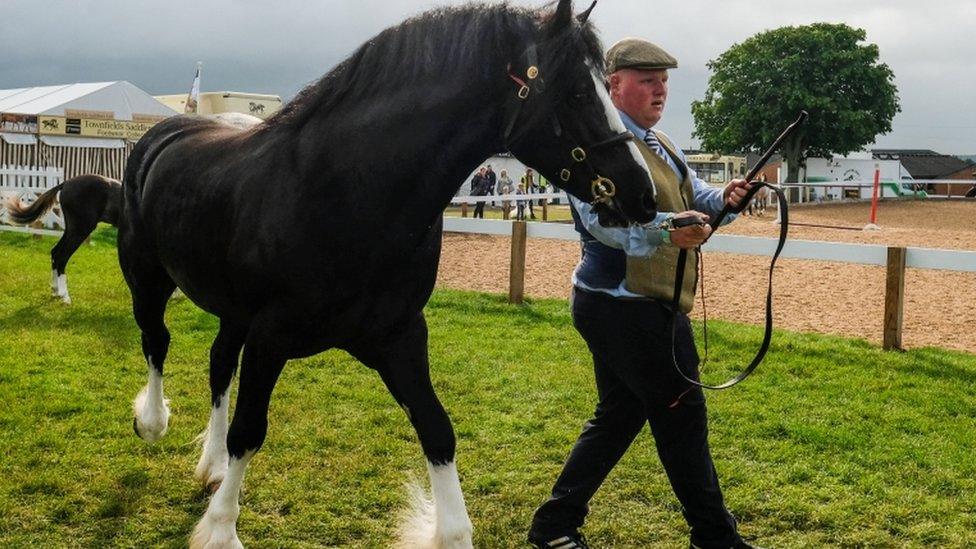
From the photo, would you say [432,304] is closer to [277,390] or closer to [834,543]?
[277,390]

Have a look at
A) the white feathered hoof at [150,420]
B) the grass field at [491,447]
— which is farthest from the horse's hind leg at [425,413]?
the white feathered hoof at [150,420]

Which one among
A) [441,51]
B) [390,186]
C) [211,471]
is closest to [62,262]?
[211,471]

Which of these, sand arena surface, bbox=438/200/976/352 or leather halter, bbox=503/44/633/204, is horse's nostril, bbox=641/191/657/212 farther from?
sand arena surface, bbox=438/200/976/352

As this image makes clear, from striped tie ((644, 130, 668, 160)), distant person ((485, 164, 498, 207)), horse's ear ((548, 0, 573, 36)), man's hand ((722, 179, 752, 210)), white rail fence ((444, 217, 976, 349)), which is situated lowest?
white rail fence ((444, 217, 976, 349))

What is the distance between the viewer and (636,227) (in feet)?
8.83

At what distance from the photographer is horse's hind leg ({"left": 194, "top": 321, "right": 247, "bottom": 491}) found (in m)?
4.09

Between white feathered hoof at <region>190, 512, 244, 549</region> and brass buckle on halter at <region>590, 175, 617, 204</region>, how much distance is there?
6.46ft

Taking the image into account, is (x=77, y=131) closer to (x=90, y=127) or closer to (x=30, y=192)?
(x=90, y=127)

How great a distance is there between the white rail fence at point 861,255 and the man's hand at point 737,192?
452cm

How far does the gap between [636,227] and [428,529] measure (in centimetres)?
143

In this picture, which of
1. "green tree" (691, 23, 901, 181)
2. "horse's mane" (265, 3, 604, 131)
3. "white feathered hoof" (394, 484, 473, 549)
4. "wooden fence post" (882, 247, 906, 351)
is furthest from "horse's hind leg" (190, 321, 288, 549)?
"green tree" (691, 23, 901, 181)

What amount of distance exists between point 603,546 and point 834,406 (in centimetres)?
279

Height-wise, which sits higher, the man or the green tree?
the green tree

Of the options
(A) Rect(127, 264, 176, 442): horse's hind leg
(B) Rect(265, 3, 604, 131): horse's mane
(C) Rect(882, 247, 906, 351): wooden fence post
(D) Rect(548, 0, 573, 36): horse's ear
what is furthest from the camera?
(C) Rect(882, 247, 906, 351): wooden fence post
